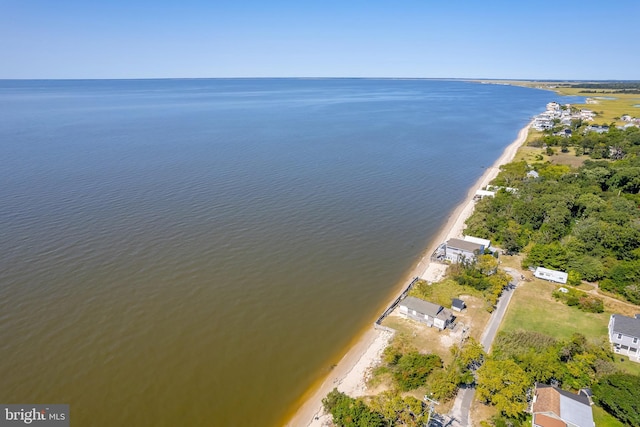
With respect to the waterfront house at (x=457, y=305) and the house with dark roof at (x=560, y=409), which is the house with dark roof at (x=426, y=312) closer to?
the waterfront house at (x=457, y=305)

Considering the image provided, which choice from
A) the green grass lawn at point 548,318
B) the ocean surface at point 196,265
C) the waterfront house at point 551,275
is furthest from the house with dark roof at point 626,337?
the ocean surface at point 196,265

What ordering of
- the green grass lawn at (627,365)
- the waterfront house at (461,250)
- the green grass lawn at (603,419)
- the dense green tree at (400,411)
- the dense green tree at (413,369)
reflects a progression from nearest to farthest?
the dense green tree at (400,411) < the green grass lawn at (603,419) < the dense green tree at (413,369) < the green grass lawn at (627,365) < the waterfront house at (461,250)

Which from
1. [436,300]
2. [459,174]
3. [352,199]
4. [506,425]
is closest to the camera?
[506,425]

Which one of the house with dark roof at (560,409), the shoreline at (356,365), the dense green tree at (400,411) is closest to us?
the house with dark roof at (560,409)

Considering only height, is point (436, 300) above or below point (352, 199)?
below

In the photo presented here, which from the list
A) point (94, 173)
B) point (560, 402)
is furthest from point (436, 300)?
point (94, 173)

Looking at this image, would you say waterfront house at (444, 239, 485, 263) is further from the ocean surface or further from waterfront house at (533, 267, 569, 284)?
waterfront house at (533, 267, 569, 284)

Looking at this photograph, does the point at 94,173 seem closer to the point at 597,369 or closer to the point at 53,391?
the point at 53,391

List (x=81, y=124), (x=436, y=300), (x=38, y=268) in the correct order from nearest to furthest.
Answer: (x=436, y=300) → (x=38, y=268) → (x=81, y=124)
